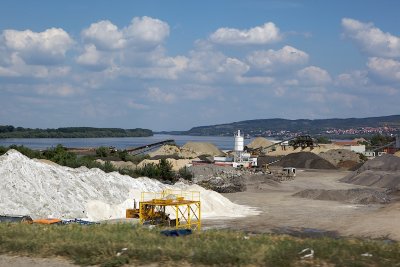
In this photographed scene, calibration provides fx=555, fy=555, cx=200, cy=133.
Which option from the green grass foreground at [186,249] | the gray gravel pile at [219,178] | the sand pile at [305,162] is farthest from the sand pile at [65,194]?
the sand pile at [305,162]

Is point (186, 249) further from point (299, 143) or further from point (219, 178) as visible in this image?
point (299, 143)

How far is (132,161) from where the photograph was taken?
85125 mm

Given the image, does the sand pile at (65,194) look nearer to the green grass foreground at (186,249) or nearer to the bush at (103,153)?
the green grass foreground at (186,249)

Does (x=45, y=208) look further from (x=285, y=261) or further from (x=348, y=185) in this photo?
(x=348, y=185)

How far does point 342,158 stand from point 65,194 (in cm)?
7174

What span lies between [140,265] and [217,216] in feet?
79.2

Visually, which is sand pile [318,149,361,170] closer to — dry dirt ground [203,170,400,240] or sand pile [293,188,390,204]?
dry dirt ground [203,170,400,240]

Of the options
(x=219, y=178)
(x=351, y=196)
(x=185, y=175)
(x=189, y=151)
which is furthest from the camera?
(x=189, y=151)

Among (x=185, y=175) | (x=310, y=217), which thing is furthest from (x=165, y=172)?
(x=310, y=217)

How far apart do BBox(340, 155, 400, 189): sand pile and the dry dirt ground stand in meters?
12.0

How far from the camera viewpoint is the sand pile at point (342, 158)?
295 feet

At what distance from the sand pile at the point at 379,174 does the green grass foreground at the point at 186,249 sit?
44.5 metres

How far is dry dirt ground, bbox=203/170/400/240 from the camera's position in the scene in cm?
2948

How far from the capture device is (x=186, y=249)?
43.1 ft
